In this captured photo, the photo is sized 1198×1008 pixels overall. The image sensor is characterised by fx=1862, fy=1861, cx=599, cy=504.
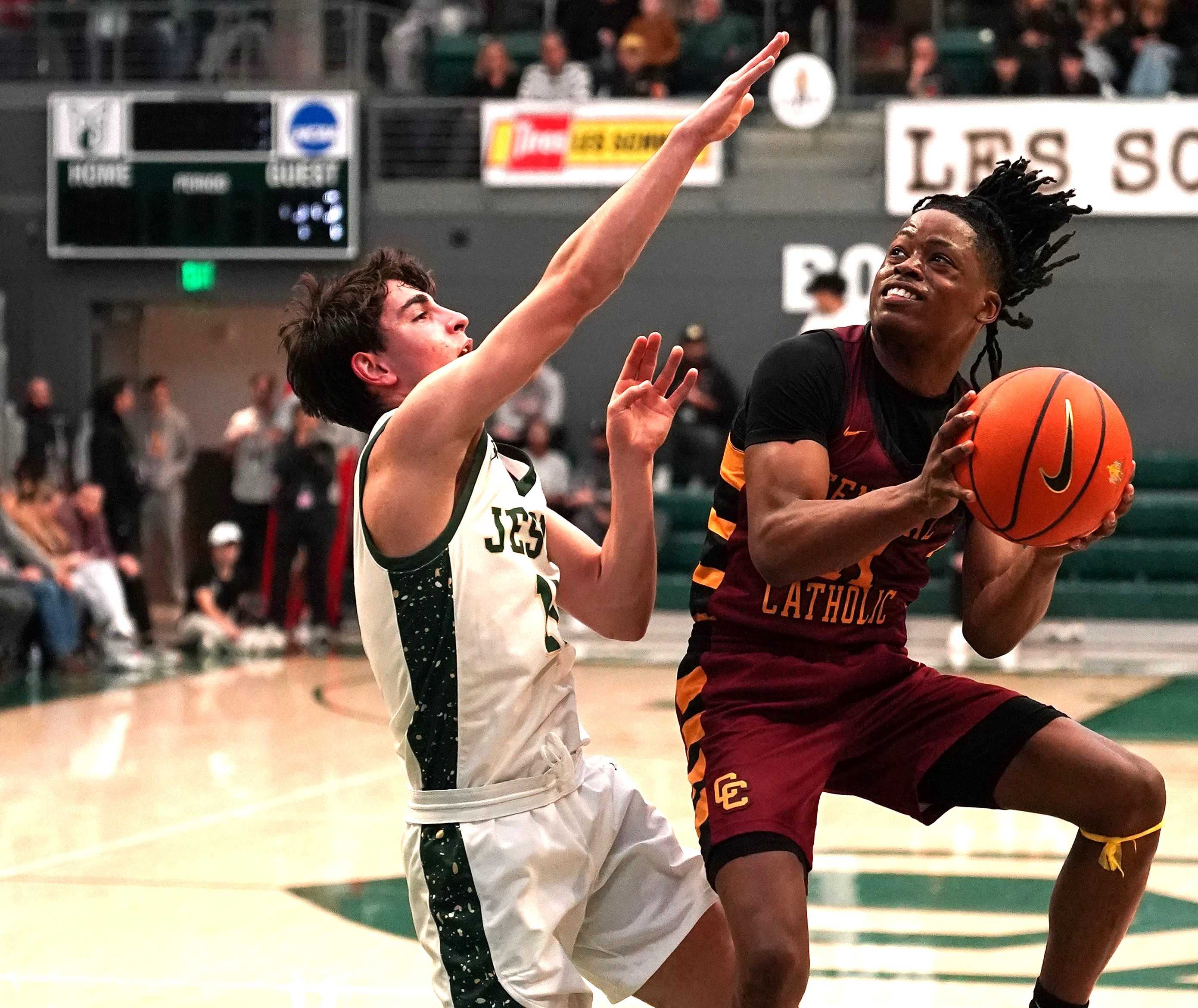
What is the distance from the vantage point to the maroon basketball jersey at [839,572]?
3695 millimetres

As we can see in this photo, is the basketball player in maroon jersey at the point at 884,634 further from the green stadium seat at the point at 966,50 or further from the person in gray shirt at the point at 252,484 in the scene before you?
the green stadium seat at the point at 966,50

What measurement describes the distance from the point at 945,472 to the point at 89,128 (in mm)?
14162

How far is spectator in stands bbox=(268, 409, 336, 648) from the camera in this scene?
42.4ft

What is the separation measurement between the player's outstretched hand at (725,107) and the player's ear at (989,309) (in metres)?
0.79

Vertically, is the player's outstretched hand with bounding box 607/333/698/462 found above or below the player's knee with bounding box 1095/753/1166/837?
above

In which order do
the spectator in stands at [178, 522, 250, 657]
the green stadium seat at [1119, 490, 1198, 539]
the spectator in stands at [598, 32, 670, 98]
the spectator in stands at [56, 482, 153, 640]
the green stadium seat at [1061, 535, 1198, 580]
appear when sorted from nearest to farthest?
the spectator in stands at [56, 482, 153, 640]
the spectator in stands at [178, 522, 250, 657]
the green stadium seat at [1061, 535, 1198, 580]
the green stadium seat at [1119, 490, 1198, 539]
the spectator in stands at [598, 32, 670, 98]

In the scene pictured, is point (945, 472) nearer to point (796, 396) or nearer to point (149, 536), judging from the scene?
point (796, 396)

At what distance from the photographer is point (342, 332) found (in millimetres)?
3420

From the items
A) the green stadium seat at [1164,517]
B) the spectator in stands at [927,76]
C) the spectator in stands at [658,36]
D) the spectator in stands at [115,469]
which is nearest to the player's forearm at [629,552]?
the spectator in stands at [115,469]

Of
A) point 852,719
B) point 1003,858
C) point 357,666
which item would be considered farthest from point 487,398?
point 357,666

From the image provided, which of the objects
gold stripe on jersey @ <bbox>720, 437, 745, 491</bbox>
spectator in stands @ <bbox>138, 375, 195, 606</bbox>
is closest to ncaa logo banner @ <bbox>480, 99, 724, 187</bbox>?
spectator in stands @ <bbox>138, 375, 195, 606</bbox>

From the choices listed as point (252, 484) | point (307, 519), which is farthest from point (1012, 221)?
point (252, 484)

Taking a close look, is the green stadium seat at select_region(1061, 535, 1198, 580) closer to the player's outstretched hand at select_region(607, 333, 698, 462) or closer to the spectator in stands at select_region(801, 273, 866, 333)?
the spectator in stands at select_region(801, 273, 866, 333)

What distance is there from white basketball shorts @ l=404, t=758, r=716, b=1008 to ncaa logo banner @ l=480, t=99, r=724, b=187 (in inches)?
483
